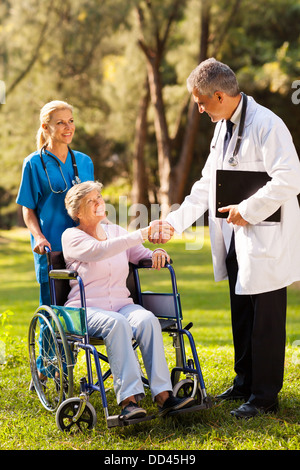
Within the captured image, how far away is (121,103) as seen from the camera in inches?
770

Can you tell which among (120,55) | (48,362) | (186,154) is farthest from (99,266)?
(120,55)

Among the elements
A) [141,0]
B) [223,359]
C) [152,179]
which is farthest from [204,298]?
[152,179]

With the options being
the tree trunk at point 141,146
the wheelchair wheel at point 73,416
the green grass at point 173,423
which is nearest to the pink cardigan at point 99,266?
the wheelchair wheel at point 73,416

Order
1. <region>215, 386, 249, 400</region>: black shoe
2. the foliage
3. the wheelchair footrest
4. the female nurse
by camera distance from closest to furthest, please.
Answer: the wheelchair footrest, <region>215, 386, 249, 400</region>: black shoe, the female nurse, the foliage

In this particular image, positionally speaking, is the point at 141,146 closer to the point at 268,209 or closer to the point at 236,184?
the point at 236,184

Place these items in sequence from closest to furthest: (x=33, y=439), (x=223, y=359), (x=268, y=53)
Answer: (x=33, y=439), (x=223, y=359), (x=268, y=53)

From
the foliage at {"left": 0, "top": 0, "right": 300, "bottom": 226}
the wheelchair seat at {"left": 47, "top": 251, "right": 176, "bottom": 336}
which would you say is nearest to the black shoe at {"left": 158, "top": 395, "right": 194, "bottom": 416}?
the wheelchair seat at {"left": 47, "top": 251, "right": 176, "bottom": 336}

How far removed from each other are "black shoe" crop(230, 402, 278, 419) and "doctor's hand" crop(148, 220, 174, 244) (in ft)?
3.14

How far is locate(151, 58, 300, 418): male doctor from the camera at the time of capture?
314cm

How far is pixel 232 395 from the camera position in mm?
3711

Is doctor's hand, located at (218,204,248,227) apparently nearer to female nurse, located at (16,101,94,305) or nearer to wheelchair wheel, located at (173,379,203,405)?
wheelchair wheel, located at (173,379,203,405)

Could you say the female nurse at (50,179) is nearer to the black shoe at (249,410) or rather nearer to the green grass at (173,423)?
the green grass at (173,423)

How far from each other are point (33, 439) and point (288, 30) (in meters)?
16.0
